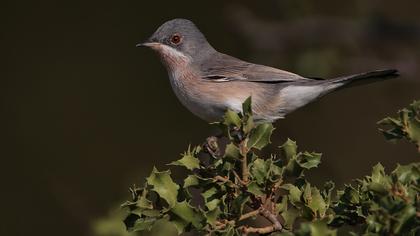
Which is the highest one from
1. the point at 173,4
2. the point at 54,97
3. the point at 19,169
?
Result: the point at 173,4

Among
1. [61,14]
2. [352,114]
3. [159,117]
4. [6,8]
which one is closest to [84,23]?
[61,14]

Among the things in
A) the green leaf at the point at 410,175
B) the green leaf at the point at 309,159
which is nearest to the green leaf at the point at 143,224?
the green leaf at the point at 309,159

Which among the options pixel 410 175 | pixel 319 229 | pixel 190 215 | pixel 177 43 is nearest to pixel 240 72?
pixel 177 43

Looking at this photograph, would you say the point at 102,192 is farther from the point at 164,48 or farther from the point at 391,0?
the point at 391,0

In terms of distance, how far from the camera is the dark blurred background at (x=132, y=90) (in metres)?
6.41

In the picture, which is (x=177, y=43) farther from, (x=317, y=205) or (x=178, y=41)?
(x=317, y=205)

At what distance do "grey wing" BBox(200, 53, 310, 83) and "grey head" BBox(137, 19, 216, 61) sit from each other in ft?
0.48

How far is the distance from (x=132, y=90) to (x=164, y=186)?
5.08 m

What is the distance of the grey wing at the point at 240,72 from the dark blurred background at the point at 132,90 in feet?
4.00

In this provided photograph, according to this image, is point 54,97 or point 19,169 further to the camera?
point 54,97

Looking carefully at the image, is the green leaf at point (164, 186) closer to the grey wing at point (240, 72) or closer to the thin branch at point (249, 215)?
the thin branch at point (249, 215)

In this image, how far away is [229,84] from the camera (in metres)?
4.77

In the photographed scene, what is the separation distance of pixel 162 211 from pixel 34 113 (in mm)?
5232

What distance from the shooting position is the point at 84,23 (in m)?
8.06
